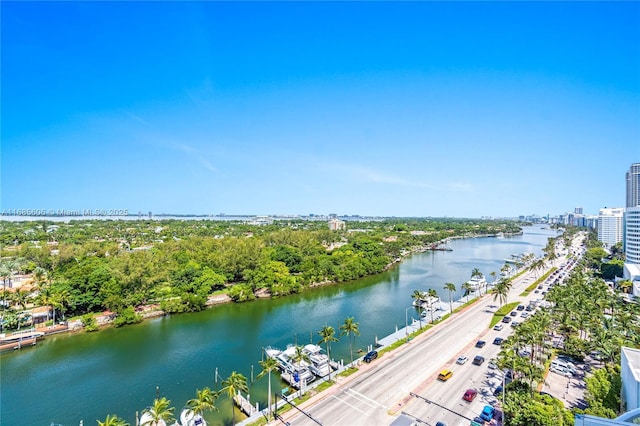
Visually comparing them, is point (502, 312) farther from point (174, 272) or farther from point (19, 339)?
point (19, 339)

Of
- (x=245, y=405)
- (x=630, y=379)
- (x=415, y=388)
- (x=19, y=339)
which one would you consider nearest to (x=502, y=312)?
(x=415, y=388)

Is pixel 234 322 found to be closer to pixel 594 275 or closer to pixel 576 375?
pixel 576 375

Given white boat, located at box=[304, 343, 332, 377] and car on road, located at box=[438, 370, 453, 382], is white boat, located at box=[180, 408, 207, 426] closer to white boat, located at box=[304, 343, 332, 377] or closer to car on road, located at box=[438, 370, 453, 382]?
white boat, located at box=[304, 343, 332, 377]

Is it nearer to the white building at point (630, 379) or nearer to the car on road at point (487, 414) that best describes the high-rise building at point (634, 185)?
the white building at point (630, 379)

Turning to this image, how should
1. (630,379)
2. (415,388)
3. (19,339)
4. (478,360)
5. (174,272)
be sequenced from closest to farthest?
(630,379) < (415,388) < (478,360) < (19,339) < (174,272)

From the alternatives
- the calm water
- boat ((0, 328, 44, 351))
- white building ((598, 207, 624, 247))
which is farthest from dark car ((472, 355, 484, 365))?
white building ((598, 207, 624, 247))

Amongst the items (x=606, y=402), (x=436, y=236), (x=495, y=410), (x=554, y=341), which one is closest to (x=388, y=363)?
(x=495, y=410)
